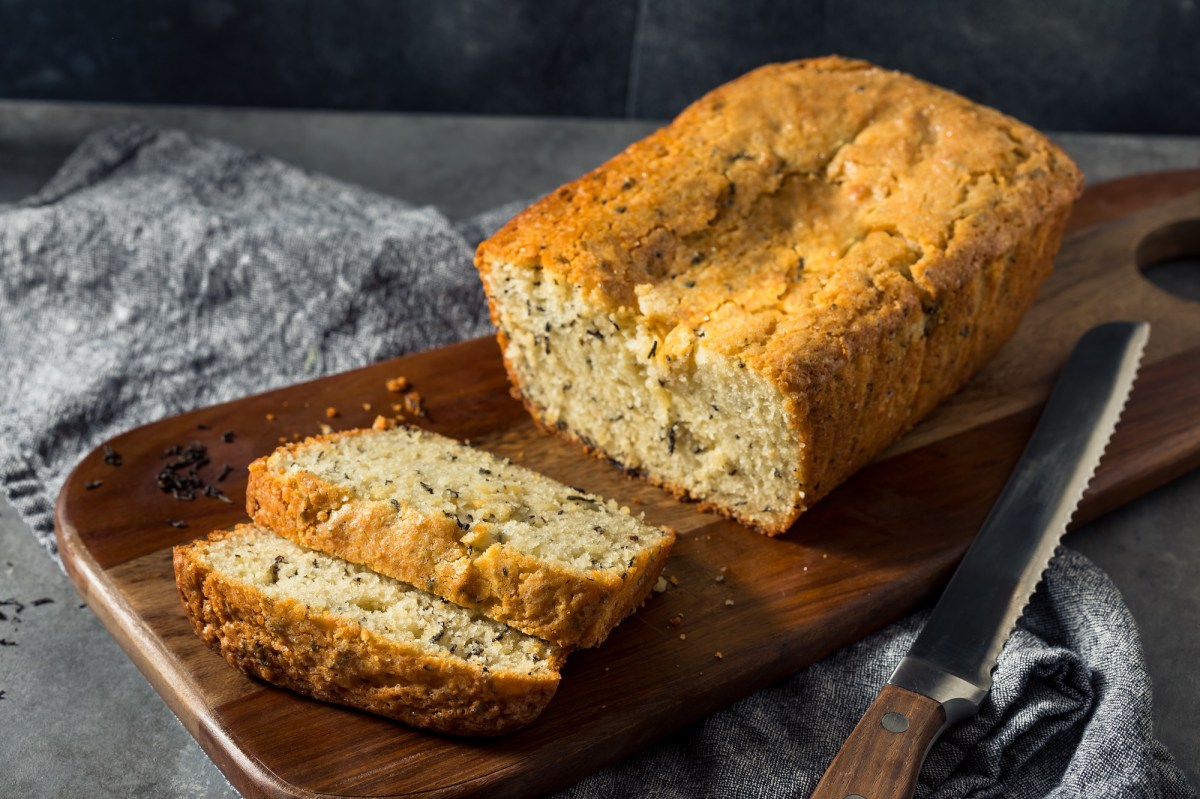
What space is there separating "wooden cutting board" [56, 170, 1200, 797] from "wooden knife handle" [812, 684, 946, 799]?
1.41 feet

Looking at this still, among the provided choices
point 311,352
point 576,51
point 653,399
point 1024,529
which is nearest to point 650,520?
point 653,399

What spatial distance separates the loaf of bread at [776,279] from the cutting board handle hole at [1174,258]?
105cm

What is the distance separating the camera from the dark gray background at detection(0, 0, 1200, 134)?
606 cm

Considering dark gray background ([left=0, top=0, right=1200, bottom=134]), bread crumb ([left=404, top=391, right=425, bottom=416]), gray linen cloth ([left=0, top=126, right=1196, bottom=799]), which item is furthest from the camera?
dark gray background ([left=0, top=0, right=1200, bottom=134])

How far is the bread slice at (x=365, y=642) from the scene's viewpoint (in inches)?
114

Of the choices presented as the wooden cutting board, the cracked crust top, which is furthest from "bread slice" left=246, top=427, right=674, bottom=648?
the cracked crust top

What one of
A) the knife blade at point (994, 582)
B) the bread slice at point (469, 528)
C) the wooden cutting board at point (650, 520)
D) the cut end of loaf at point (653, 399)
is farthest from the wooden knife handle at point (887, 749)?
the cut end of loaf at point (653, 399)

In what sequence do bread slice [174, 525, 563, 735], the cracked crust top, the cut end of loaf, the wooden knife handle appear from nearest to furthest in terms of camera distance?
the wooden knife handle
bread slice [174, 525, 563, 735]
the cut end of loaf
the cracked crust top

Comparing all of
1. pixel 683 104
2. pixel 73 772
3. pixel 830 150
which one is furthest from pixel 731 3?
pixel 73 772

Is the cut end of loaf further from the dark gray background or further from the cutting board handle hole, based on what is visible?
the dark gray background

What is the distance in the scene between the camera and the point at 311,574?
3.17 metres

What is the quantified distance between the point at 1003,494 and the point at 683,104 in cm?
347

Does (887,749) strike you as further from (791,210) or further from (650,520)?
(791,210)

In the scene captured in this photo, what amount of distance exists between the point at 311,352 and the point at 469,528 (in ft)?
5.54
